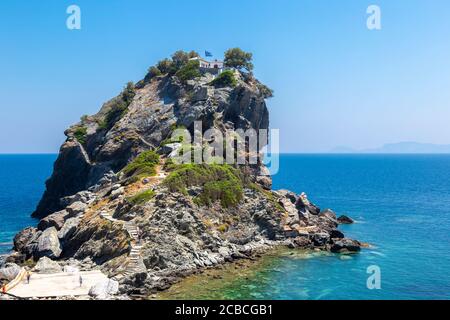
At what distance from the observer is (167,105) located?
88.9 m

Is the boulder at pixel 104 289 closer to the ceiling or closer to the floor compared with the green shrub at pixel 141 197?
Result: closer to the floor

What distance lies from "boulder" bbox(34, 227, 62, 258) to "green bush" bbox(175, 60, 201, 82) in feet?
154

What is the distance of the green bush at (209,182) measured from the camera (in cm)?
6178

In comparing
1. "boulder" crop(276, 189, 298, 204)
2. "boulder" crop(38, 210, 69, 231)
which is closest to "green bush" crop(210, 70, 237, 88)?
"boulder" crop(276, 189, 298, 204)

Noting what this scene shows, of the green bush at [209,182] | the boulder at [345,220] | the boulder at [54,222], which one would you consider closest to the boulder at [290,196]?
the boulder at [345,220]

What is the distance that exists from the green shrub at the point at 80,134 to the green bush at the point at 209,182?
1442 inches

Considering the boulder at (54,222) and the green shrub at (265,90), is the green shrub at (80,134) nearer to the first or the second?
the boulder at (54,222)

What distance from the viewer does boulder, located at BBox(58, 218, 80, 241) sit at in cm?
5788

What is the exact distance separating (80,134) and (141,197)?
1760 inches

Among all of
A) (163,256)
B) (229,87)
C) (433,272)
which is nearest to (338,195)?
(229,87)

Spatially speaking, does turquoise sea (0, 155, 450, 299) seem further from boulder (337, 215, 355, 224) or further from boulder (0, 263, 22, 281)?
boulder (0, 263, 22, 281)

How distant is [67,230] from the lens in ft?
191
